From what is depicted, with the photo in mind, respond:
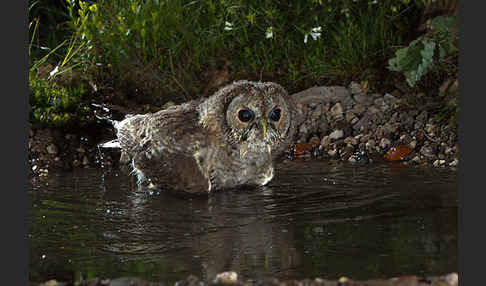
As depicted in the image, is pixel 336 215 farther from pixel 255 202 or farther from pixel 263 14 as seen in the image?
pixel 263 14

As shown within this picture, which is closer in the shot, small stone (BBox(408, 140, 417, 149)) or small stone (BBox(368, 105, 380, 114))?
small stone (BBox(408, 140, 417, 149))

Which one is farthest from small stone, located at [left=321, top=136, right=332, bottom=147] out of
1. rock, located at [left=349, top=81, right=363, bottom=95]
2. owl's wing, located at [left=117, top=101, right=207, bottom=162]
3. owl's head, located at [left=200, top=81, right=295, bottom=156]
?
owl's wing, located at [left=117, top=101, right=207, bottom=162]

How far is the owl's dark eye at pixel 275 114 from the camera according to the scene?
5.04 metres

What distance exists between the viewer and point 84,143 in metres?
7.14

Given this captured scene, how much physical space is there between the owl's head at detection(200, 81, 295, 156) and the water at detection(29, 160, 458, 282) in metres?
0.47

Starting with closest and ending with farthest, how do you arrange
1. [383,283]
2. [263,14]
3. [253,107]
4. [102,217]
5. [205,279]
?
1. [383,283]
2. [205,279]
3. [102,217]
4. [253,107]
5. [263,14]

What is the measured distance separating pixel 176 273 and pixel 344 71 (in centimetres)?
474

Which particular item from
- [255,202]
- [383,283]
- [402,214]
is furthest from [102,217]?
[383,283]

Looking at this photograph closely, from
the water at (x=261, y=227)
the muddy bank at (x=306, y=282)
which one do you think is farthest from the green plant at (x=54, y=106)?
the muddy bank at (x=306, y=282)

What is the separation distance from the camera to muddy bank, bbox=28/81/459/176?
6.45 m

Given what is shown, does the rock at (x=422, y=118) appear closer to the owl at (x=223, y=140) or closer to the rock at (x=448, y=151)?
the rock at (x=448, y=151)

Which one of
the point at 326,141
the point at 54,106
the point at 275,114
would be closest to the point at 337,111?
the point at 326,141

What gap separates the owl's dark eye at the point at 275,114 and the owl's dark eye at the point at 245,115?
161mm

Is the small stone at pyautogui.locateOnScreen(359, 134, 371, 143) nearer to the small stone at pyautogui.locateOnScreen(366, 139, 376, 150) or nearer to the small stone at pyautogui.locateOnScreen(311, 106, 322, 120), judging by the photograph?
the small stone at pyautogui.locateOnScreen(366, 139, 376, 150)
